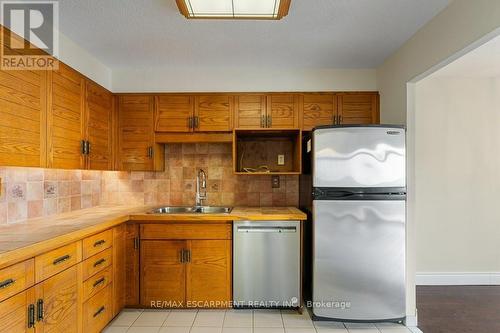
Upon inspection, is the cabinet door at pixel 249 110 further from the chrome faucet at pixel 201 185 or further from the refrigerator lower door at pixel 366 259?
the refrigerator lower door at pixel 366 259

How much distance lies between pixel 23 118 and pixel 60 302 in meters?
1.13

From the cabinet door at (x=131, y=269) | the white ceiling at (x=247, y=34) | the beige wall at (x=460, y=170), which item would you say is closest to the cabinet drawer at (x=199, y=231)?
the cabinet door at (x=131, y=269)

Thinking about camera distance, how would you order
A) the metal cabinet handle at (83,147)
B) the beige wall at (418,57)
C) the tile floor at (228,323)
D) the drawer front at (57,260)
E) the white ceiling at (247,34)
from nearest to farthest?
the drawer front at (57,260) → the beige wall at (418,57) → the white ceiling at (247,34) → the tile floor at (228,323) → the metal cabinet handle at (83,147)

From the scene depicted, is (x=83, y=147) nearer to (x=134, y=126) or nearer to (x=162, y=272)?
(x=134, y=126)

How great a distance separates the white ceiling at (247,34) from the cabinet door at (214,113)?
1.11 ft

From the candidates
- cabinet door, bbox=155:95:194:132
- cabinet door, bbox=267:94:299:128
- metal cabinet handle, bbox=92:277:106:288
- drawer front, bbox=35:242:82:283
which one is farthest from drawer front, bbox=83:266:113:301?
cabinet door, bbox=267:94:299:128

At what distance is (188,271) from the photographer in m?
2.59

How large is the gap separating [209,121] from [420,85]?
2.41 m

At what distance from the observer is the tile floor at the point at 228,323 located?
2.31 meters

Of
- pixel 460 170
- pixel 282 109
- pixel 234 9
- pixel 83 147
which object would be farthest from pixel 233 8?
pixel 460 170

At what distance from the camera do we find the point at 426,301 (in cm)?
286

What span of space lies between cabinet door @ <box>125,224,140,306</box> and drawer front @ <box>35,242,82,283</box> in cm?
69

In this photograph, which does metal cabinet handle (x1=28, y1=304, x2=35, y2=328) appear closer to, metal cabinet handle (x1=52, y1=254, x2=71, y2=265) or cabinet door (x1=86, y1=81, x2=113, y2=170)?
metal cabinet handle (x1=52, y1=254, x2=71, y2=265)

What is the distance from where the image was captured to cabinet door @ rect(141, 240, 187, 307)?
2592mm
